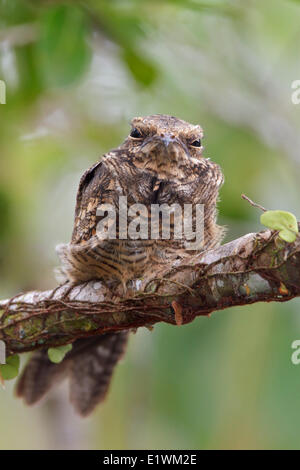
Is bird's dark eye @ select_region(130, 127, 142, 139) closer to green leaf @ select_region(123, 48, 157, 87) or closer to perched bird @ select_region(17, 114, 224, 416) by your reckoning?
perched bird @ select_region(17, 114, 224, 416)

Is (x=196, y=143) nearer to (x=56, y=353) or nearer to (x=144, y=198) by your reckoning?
(x=144, y=198)

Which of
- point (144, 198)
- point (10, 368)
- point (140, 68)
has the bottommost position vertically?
point (10, 368)

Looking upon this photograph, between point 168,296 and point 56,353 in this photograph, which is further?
point 56,353

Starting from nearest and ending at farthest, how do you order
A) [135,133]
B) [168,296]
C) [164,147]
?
[168,296] → [164,147] → [135,133]

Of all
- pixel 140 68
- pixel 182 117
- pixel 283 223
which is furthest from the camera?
pixel 182 117

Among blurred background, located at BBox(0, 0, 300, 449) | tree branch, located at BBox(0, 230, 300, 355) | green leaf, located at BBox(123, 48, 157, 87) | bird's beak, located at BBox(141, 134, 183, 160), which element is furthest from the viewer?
green leaf, located at BBox(123, 48, 157, 87)

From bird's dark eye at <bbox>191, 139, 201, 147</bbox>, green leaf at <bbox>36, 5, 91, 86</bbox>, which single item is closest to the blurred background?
green leaf at <bbox>36, 5, 91, 86</bbox>

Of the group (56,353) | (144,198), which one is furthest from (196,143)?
(56,353)
